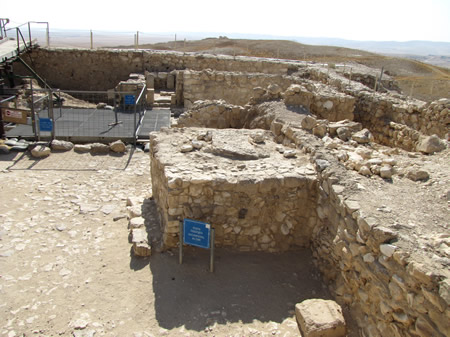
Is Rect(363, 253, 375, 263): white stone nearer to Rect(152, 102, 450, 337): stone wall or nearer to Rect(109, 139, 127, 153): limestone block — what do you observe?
Rect(152, 102, 450, 337): stone wall

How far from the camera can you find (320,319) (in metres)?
3.84

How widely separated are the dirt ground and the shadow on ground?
0.01m

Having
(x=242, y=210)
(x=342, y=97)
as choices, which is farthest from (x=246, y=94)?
(x=242, y=210)

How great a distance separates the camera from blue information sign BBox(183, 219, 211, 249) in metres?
4.57

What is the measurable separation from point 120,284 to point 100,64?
15.1 metres

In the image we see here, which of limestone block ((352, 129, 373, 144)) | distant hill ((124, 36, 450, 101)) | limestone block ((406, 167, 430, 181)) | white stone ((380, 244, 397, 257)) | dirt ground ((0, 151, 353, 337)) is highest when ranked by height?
distant hill ((124, 36, 450, 101))

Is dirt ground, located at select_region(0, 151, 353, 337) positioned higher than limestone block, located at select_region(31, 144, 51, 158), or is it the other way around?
limestone block, located at select_region(31, 144, 51, 158)

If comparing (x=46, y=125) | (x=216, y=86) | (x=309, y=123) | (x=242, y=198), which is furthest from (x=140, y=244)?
(x=216, y=86)

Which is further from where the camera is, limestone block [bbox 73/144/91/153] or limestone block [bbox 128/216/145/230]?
limestone block [bbox 73/144/91/153]

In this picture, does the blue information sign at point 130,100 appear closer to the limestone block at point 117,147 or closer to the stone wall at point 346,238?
the limestone block at point 117,147

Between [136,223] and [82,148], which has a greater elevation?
[82,148]

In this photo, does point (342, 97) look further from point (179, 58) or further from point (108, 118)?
point (179, 58)

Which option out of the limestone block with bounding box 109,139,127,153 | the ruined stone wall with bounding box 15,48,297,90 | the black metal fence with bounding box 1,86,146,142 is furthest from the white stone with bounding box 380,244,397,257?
the ruined stone wall with bounding box 15,48,297,90

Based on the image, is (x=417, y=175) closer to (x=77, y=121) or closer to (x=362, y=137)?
(x=362, y=137)
